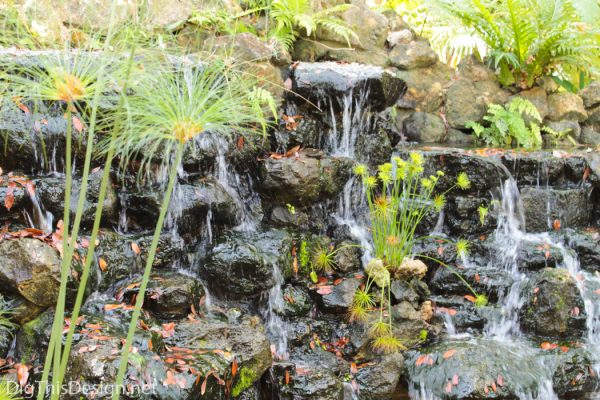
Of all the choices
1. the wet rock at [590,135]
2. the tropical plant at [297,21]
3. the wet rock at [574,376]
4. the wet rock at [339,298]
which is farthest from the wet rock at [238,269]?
the wet rock at [590,135]

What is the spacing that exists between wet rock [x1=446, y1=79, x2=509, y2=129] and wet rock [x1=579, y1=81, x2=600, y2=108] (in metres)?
1.33

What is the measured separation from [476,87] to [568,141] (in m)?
1.57

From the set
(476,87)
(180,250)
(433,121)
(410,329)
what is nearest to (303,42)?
(433,121)

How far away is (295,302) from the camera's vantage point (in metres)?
4.62

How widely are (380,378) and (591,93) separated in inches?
263

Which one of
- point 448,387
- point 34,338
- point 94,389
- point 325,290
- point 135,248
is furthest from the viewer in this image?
point 325,290

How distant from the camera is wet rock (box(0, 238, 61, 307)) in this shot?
11.5ft

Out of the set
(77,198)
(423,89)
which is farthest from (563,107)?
(77,198)

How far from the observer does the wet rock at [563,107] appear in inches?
325

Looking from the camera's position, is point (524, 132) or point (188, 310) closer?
point (188, 310)

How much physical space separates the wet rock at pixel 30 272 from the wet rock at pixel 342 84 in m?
3.27

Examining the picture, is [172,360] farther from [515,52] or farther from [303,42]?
[515,52]

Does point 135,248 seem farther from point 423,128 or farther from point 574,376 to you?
point 423,128

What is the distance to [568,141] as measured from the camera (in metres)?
8.13
